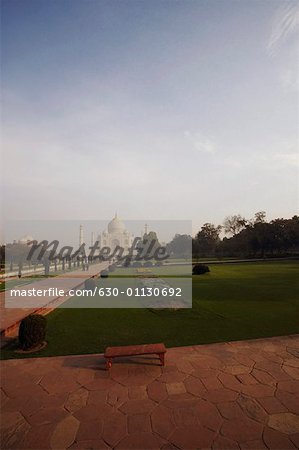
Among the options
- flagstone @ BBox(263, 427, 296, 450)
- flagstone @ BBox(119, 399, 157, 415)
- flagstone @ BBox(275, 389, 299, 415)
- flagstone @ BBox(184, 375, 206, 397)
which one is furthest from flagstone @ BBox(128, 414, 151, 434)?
flagstone @ BBox(275, 389, 299, 415)

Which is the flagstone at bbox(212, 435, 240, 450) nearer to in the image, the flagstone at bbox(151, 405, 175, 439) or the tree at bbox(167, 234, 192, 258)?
the flagstone at bbox(151, 405, 175, 439)

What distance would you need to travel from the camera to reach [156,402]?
15.6 feet

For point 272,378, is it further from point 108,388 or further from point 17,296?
point 17,296

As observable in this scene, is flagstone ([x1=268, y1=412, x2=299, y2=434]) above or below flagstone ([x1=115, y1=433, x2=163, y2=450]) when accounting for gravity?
above

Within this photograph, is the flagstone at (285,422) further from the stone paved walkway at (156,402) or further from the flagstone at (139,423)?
the flagstone at (139,423)

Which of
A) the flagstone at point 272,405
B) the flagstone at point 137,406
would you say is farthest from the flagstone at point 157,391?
the flagstone at point 272,405

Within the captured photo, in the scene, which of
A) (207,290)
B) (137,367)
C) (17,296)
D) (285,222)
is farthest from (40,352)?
(285,222)

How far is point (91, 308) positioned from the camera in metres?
12.2

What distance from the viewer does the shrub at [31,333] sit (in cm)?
729

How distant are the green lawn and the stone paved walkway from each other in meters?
1.13

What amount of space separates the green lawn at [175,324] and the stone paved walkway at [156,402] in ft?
3.70

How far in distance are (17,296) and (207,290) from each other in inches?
416

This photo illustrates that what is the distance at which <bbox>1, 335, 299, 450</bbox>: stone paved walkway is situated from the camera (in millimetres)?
3910

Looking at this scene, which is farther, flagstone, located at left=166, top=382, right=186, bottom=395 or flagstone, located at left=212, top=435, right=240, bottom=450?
flagstone, located at left=166, top=382, right=186, bottom=395
